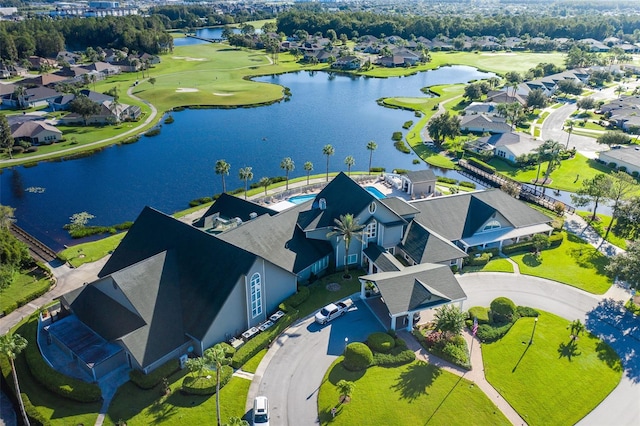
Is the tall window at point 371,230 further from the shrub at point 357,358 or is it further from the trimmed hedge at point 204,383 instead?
the trimmed hedge at point 204,383

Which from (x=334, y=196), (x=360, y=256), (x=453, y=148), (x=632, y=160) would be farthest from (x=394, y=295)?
(x=632, y=160)

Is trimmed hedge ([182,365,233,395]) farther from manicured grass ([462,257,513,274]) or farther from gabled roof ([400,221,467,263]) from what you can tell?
manicured grass ([462,257,513,274])

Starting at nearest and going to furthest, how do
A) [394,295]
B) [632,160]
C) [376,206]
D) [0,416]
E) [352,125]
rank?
[0,416] → [394,295] → [376,206] → [632,160] → [352,125]

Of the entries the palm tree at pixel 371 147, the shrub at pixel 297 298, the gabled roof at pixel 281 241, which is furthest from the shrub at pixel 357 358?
the palm tree at pixel 371 147

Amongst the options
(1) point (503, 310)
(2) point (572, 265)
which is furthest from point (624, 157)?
(1) point (503, 310)

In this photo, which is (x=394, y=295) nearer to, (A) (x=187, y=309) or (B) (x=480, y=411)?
(B) (x=480, y=411)

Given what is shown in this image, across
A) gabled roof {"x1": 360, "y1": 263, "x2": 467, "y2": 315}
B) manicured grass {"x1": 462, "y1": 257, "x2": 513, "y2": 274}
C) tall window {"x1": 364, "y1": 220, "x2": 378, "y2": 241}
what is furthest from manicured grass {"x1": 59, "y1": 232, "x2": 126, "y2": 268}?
manicured grass {"x1": 462, "y1": 257, "x2": 513, "y2": 274}

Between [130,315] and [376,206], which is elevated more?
[376,206]
